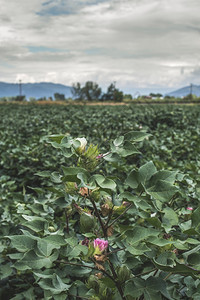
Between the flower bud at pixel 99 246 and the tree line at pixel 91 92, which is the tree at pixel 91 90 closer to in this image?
the tree line at pixel 91 92

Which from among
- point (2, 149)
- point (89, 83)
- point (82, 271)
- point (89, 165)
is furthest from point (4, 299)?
point (89, 83)

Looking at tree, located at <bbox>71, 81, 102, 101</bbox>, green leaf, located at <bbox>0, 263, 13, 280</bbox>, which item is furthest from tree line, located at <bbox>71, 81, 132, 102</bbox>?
green leaf, located at <bbox>0, 263, 13, 280</bbox>

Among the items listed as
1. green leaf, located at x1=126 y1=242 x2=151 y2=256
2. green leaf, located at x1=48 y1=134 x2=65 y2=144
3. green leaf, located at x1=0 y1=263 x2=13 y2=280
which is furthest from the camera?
green leaf, located at x1=0 y1=263 x2=13 y2=280

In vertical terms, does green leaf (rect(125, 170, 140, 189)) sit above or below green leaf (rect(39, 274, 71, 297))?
above

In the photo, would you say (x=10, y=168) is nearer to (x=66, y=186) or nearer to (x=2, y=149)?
(x=2, y=149)

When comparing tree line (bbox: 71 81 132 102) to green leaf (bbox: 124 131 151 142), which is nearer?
green leaf (bbox: 124 131 151 142)

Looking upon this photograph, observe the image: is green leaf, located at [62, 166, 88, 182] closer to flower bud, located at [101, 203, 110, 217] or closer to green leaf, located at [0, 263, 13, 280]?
flower bud, located at [101, 203, 110, 217]

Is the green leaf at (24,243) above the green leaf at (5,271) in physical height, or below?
above

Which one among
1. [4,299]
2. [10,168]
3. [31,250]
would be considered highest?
[31,250]

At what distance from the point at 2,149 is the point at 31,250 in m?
3.56

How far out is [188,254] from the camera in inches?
35.5

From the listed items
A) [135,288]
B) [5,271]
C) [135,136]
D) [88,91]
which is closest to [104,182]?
[135,136]

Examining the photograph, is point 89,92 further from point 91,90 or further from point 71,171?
point 71,171

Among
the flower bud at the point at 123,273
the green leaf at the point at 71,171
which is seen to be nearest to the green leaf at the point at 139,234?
the flower bud at the point at 123,273
